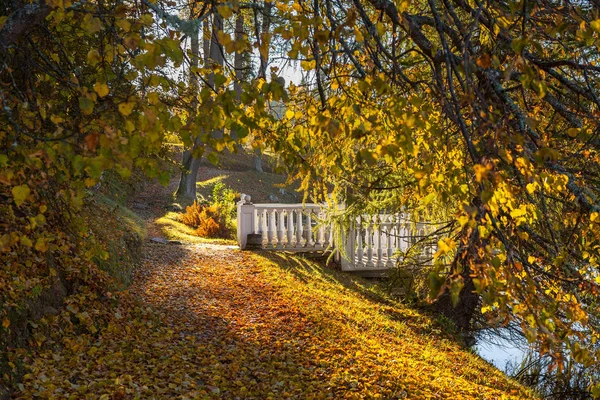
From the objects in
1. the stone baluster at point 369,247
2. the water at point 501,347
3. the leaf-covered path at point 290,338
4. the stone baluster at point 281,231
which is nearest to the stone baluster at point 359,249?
the stone baluster at point 369,247

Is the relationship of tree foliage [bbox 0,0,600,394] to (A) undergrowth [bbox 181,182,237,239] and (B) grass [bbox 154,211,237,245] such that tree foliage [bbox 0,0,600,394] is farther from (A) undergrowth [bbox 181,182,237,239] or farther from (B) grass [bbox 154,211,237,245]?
(A) undergrowth [bbox 181,182,237,239]

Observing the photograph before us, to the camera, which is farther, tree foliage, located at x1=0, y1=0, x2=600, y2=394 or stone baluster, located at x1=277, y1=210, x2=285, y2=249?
stone baluster, located at x1=277, y1=210, x2=285, y2=249

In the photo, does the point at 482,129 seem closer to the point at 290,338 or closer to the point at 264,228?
the point at 290,338

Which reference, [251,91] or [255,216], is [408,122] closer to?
[251,91]

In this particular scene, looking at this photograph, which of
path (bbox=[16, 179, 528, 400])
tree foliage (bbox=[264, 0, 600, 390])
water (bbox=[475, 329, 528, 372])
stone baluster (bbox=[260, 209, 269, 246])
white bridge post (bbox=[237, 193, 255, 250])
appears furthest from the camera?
stone baluster (bbox=[260, 209, 269, 246])

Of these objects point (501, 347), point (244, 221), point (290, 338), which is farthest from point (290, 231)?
point (290, 338)

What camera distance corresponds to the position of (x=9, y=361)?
164 inches

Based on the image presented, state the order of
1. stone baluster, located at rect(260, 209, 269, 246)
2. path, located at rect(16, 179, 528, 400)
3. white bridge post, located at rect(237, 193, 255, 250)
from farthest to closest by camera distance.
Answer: stone baluster, located at rect(260, 209, 269, 246) < white bridge post, located at rect(237, 193, 255, 250) < path, located at rect(16, 179, 528, 400)

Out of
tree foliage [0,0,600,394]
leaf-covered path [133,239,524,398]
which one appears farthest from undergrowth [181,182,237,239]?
tree foliage [0,0,600,394]

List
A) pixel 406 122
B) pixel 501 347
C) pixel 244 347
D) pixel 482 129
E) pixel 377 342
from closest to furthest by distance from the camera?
1. pixel 482 129
2. pixel 406 122
3. pixel 244 347
4. pixel 377 342
5. pixel 501 347

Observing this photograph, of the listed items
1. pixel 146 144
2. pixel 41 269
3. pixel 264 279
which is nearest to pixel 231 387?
pixel 41 269

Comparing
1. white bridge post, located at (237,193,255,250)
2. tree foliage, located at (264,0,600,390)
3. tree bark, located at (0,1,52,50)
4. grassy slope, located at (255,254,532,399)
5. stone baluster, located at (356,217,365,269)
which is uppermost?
tree bark, located at (0,1,52,50)

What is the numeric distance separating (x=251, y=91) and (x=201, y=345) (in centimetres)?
429

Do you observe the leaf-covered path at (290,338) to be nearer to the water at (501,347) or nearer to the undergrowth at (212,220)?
the water at (501,347)
